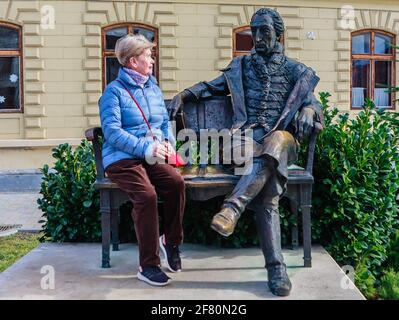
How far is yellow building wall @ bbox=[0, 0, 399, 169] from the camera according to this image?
1261 cm

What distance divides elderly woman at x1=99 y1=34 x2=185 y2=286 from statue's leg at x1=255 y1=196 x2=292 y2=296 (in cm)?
55

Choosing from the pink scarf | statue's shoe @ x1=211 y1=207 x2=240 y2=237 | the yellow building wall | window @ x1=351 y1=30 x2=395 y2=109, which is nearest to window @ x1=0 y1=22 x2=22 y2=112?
the yellow building wall

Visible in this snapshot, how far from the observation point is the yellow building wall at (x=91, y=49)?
1261 cm

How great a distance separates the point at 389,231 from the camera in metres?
4.55

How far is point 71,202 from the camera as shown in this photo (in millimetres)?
4574

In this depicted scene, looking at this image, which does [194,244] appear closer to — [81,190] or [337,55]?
[81,190]

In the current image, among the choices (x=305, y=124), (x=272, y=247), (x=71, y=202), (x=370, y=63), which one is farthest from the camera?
(x=370, y=63)

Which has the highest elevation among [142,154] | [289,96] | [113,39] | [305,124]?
[113,39]

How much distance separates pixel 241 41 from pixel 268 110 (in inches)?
385

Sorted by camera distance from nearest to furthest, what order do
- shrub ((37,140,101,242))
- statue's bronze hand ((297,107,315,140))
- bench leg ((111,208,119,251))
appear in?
statue's bronze hand ((297,107,315,140)) → bench leg ((111,208,119,251)) → shrub ((37,140,101,242))

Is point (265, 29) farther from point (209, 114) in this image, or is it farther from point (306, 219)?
point (306, 219)

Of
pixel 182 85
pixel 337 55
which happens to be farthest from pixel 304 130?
pixel 337 55

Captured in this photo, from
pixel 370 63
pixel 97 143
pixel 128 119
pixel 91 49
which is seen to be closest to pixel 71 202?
pixel 97 143

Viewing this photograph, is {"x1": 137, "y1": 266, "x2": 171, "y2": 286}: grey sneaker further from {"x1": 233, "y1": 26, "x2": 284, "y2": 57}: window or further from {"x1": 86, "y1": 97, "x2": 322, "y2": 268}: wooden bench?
{"x1": 233, "y1": 26, "x2": 284, "y2": 57}: window
